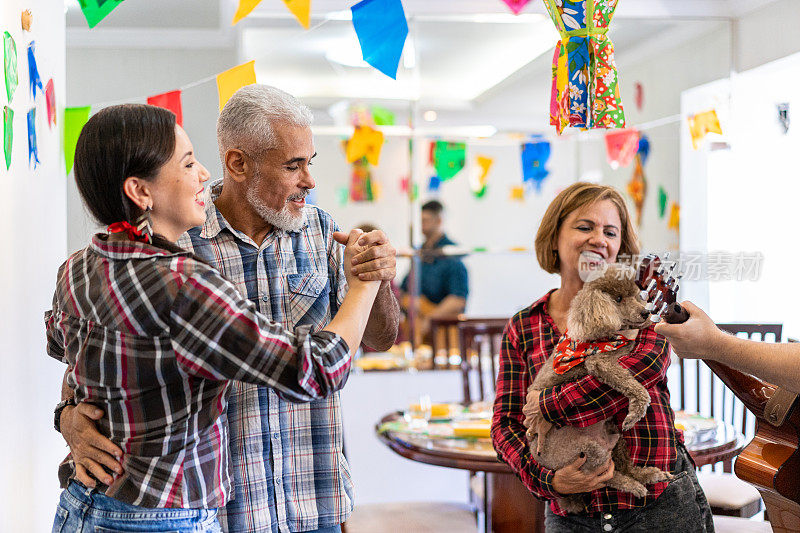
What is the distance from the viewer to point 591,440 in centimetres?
161

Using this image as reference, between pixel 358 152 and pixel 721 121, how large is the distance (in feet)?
6.46

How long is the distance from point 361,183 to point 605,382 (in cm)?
322

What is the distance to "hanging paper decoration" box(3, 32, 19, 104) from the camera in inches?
71.0

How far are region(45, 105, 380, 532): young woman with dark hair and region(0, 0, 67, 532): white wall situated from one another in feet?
1.92

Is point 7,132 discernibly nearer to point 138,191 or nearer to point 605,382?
point 138,191

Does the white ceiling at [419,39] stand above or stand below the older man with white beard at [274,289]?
above

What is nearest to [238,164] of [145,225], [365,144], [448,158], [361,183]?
[145,225]

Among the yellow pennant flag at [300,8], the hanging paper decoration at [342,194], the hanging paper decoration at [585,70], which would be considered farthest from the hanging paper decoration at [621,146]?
the yellow pennant flag at [300,8]

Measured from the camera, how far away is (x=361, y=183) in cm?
467

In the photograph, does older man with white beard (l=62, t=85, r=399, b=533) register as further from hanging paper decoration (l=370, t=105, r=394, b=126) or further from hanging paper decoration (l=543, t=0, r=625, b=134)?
hanging paper decoration (l=370, t=105, r=394, b=126)

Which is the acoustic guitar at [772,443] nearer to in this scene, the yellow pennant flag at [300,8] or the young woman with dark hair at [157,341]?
the young woman with dark hair at [157,341]

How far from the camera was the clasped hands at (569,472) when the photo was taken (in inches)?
63.1

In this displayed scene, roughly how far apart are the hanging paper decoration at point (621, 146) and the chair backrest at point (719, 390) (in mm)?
1189

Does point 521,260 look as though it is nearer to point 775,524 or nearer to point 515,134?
point 515,134
